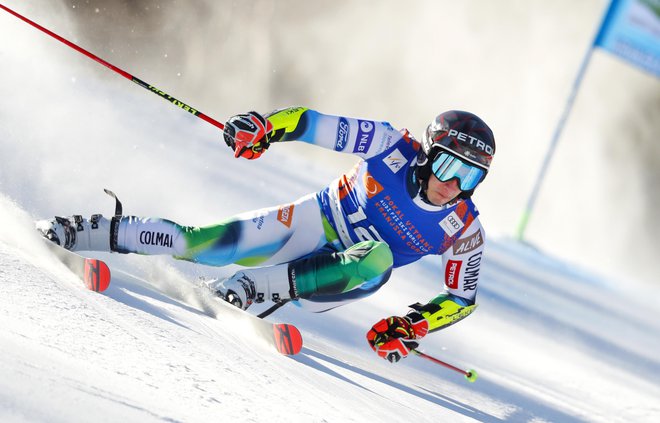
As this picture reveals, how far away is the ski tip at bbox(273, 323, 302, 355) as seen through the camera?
337 centimetres

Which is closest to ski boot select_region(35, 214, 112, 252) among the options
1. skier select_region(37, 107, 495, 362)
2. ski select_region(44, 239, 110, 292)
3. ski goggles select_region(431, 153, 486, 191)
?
skier select_region(37, 107, 495, 362)

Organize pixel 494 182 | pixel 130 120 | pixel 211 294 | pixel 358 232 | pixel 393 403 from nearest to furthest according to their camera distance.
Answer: pixel 393 403 < pixel 211 294 < pixel 358 232 < pixel 130 120 < pixel 494 182

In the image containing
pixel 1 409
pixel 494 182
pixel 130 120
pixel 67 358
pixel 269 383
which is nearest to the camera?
pixel 1 409

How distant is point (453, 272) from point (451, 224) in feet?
0.87

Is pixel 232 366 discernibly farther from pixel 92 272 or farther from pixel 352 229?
pixel 352 229

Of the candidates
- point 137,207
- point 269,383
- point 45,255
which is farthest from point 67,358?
point 137,207

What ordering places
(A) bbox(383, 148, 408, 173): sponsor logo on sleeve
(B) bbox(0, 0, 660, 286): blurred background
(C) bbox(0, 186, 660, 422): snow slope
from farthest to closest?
(B) bbox(0, 0, 660, 286): blurred background, (A) bbox(383, 148, 408, 173): sponsor logo on sleeve, (C) bbox(0, 186, 660, 422): snow slope

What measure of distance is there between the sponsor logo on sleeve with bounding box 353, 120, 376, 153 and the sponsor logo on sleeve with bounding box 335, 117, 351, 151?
0.19 ft

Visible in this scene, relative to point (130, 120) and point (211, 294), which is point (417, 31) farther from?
point (211, 294)

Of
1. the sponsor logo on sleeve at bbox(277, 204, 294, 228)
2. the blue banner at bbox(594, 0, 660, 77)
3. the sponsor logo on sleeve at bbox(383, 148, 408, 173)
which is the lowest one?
the sponsor logo on sleeve at bbox(277, 204, 294, 228)

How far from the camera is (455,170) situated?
3.92m

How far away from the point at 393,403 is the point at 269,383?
0.72 meters

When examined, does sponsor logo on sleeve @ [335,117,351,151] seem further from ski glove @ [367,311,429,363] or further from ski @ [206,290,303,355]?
ski @ [206,290,303,355]

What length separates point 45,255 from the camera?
337cm
